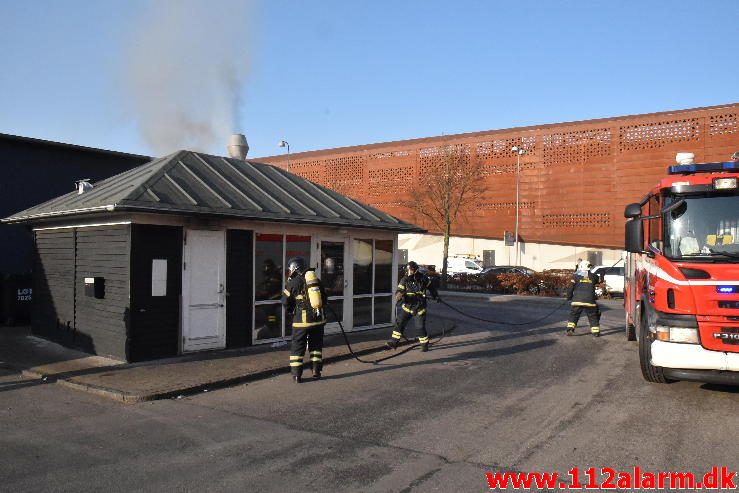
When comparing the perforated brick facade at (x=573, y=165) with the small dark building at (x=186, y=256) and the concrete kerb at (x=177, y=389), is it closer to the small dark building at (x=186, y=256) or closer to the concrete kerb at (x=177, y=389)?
the small dark building at (x=186, y=256)

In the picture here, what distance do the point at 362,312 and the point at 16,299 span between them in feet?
28.1

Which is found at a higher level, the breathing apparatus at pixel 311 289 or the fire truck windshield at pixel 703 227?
the fire truck windshield at pixel 703 227

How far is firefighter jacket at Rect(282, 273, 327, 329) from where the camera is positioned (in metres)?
8.72

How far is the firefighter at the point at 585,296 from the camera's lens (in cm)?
1352

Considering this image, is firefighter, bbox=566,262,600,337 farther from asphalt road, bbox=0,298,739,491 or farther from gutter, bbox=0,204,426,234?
gutter, bbox=0,204,426,234

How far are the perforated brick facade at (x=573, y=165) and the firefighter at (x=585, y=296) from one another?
31.3 meters

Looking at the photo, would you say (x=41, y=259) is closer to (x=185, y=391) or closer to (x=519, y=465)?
(x=185, y=391)

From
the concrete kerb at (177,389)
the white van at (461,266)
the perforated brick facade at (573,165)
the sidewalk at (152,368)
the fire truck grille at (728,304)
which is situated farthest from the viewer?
the perforated brick facade at (573,165)

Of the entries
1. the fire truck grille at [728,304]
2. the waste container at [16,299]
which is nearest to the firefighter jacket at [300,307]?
the fire truck grille at [728,304]

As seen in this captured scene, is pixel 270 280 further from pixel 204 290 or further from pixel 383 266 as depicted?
Result: pixel 383 266

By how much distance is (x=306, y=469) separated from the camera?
5031 mm

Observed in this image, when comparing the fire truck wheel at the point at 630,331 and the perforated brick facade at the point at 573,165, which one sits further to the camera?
the perforated brick facade at the point at 573,165

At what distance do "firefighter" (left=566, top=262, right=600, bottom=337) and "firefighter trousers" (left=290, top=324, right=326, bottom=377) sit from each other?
710cm

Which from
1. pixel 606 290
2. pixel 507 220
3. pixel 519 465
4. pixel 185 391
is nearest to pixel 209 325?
pixel 185 391
